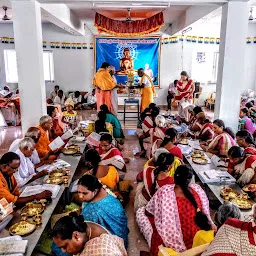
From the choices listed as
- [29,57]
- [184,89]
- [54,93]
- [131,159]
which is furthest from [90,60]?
[131,159]

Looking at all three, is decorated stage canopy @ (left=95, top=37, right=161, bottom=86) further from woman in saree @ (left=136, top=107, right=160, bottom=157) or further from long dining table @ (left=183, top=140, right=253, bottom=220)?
long dining table @ (left=183, top=140, right=253, bottom=220)

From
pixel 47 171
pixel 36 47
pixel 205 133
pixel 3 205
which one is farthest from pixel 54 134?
pixel 3 205

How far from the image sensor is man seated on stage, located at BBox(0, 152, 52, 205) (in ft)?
Result: 10.0

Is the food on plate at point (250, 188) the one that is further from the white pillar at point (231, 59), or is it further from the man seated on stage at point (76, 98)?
the man seated on stage at point (76, 98)

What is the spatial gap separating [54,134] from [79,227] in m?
4.07

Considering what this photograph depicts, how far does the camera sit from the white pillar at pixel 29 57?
5465 millimetres

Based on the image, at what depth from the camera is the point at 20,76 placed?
570 centimetres

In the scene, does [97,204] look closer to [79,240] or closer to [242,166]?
[79,240]

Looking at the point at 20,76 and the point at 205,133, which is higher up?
the point at 20,76

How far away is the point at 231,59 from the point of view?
5.79 m

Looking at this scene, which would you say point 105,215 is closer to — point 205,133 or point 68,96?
point 205,133

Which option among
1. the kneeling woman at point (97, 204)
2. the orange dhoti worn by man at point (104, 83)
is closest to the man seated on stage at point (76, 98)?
the orange dhoti worn by man at point (104, 83)

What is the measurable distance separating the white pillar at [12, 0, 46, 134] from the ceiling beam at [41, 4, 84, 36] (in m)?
0.54

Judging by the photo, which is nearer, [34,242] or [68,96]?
[34,242]
